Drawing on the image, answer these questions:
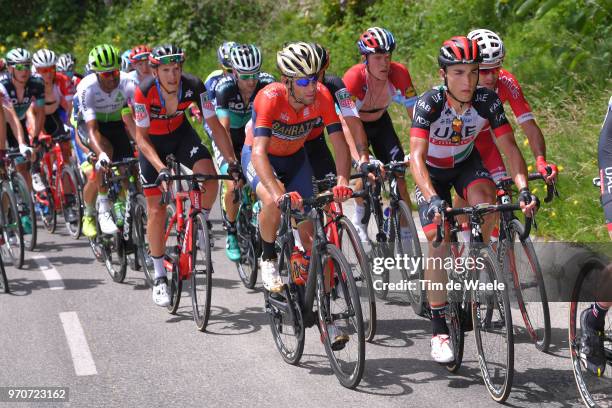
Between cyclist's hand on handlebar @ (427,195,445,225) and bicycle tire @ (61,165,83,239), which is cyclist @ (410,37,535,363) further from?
bicycle tire @ (61,165,83,239)

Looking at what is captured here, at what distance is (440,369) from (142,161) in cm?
345

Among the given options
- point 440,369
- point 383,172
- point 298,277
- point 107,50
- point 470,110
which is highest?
point 107,50

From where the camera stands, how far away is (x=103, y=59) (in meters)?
9.95

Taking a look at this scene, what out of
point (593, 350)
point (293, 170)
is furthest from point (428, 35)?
point (593, 350)

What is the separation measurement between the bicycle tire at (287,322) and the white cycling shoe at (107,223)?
11.0 feet

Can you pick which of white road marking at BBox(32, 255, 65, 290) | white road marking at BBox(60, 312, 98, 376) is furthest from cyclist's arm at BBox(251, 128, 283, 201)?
white road marking at BBox(32, 255, 65, 290)

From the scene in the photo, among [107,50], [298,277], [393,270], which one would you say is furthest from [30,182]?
[298,277]

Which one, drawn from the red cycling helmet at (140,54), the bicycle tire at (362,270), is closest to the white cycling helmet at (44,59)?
the red cycling helmet at (140,54)

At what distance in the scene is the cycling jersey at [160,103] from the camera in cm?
832

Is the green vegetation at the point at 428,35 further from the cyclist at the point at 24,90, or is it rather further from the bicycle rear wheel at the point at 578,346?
the cyclist at the point at 24,90

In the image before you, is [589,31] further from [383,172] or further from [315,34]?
[315,34]

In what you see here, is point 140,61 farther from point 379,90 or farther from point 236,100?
point 379,90

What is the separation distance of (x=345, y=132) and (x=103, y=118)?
10.9 feet

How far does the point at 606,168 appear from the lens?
5168 mm
